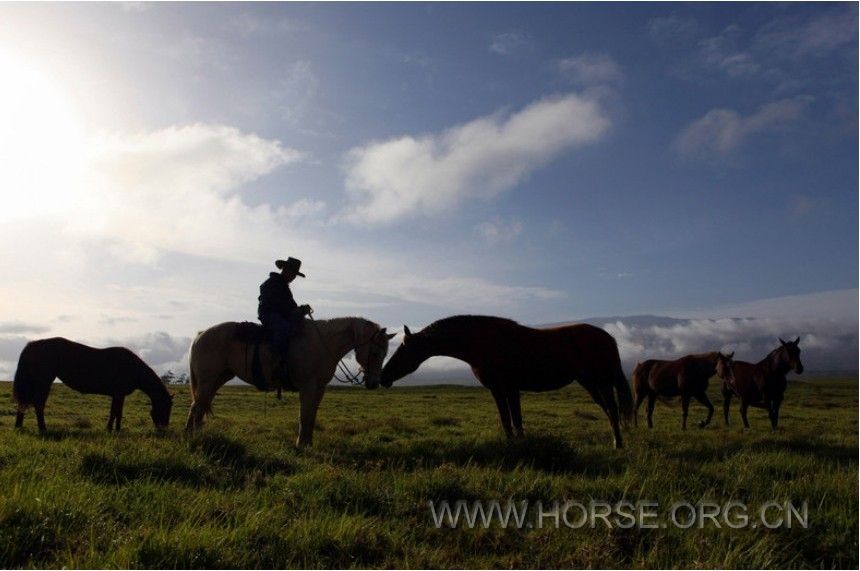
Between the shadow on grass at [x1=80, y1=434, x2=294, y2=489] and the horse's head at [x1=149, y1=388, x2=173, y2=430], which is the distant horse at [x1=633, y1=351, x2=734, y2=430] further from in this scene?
the shadow on grass at [x1=80, y1=434, x2=294, y2=489]

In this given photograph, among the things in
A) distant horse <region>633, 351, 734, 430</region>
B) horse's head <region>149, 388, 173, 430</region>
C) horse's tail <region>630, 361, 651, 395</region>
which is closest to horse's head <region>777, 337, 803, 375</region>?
distant horse <region>633, 351, 734, 430</region>

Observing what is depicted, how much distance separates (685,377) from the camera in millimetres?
20141

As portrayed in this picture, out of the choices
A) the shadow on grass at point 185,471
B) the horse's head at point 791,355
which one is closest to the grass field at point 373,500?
the shadow on grass at point 185,471

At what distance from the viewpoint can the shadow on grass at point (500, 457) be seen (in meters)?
7.37

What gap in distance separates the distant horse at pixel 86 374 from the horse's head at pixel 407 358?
5796mm

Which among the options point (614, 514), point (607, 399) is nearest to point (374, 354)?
point (607, 399)

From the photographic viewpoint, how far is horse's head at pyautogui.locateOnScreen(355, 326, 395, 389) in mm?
10969

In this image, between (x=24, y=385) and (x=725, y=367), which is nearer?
(x=24, y=385)

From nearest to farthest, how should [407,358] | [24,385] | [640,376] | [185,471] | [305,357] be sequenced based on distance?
[185,471]
[305,357]
[407,358]
[24,385]
[640,376]

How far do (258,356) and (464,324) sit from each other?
4063mm

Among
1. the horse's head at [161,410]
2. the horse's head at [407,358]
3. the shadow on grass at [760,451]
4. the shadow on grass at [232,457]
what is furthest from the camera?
the horse's head at [161,410]

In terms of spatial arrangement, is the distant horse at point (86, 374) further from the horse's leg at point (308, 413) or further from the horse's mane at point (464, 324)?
the horse's mane at point (464, 324)

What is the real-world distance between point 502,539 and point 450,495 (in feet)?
3.99

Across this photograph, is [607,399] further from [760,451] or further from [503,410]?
[760,451]
